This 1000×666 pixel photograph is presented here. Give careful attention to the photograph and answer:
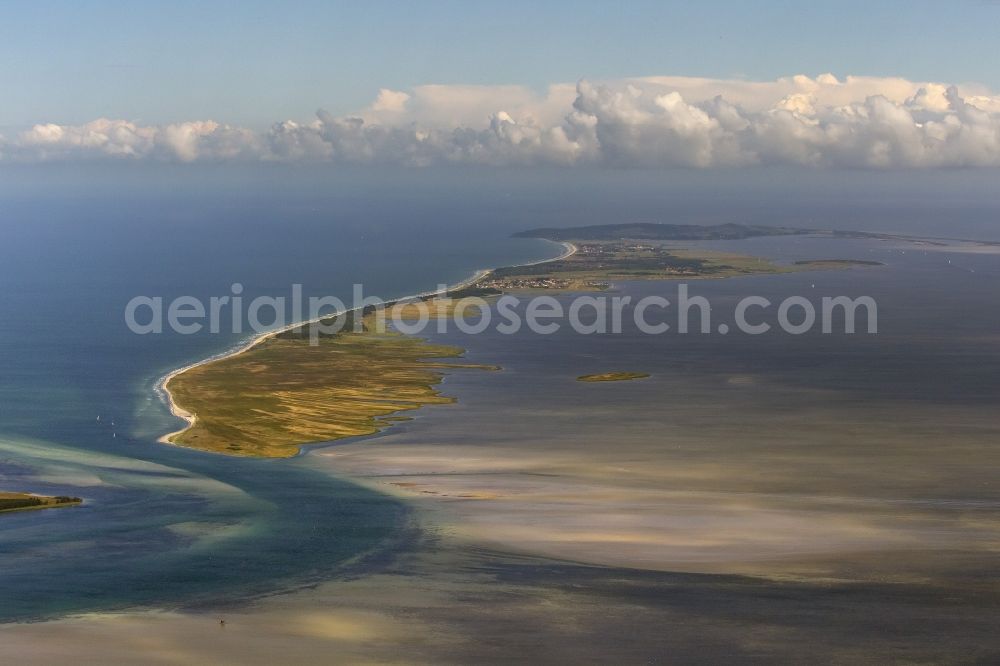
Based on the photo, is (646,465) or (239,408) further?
(239,408)

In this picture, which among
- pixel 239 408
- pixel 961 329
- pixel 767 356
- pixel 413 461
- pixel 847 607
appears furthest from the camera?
pixel 961 329

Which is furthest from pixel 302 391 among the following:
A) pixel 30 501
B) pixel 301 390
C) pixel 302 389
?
pixel 30 501

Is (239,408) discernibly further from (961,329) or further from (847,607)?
(961,329)

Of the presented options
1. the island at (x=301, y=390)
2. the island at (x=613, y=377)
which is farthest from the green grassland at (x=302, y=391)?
the island at (x=613, y=377)

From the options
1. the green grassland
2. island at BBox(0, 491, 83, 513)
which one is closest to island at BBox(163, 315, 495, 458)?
the green grassland

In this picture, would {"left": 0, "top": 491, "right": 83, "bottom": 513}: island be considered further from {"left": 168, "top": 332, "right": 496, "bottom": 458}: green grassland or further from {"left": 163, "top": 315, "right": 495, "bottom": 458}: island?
{"left": 163, "top": 315, "right": 495, "bottom": 458}: island

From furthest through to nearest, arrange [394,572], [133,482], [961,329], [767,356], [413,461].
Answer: [961,329], [767,356], [413,461], [133,482], [394,572]

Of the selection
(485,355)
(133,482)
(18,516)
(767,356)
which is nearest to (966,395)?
(767,356)
